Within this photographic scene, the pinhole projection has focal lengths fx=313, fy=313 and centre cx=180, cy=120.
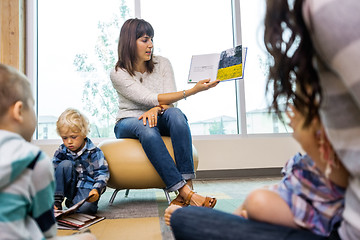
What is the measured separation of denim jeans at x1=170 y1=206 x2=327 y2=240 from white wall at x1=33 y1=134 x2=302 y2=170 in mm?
2308

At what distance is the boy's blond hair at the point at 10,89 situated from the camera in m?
0.64

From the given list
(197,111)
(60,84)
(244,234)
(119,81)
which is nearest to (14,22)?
(60,84)

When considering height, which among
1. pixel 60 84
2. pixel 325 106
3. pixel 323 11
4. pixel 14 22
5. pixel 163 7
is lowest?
pixel 325 106

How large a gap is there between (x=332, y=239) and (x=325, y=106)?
0.33 meters

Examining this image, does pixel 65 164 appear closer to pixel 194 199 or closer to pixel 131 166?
pixel 131 166

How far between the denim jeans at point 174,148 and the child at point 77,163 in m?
0.24

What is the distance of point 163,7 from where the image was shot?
3.24 meters

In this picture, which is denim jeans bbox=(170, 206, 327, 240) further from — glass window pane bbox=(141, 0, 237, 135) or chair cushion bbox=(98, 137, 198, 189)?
glass window pane bbox=(141, 0, 237, 135)

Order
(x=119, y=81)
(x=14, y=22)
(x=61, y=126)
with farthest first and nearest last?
(x=14, y=22) < (x=119, y=81) < (x=61, y=126)

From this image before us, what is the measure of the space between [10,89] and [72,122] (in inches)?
38.0

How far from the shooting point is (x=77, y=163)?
1.63 metres

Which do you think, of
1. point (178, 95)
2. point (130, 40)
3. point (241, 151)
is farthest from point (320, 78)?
point (241, 151)

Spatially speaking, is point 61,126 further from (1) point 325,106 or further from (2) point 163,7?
(2) point 163,7

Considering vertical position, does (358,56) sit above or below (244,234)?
above
